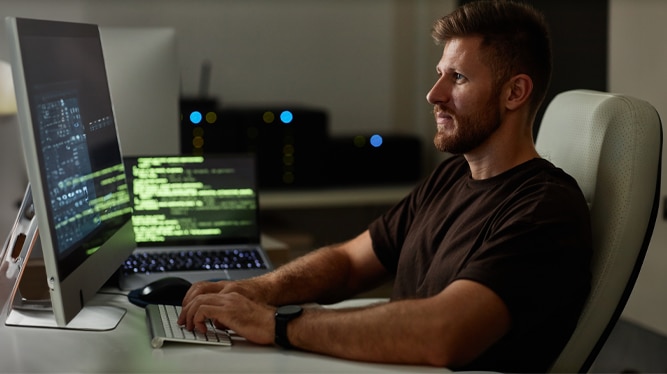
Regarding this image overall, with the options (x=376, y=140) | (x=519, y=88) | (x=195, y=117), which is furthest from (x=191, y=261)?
(x=376, y=140)

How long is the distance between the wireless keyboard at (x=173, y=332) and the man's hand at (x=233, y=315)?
1 centimetres

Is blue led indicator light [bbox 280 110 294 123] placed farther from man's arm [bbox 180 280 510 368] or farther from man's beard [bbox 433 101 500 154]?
man's arm [bbox 180 280 510 368]

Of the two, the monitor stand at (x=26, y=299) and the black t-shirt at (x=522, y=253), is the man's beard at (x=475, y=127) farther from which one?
the monitor stand at (x=26, y=299)

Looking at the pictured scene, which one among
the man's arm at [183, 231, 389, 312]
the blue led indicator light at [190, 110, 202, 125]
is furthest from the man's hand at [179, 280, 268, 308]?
the blue led indicator light at [190, 110, 202, 125]

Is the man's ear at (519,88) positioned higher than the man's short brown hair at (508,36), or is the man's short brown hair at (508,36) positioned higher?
the man's short brown hair at (508,36)

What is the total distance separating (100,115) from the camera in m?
1.68

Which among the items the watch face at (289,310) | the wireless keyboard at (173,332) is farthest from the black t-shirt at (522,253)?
the wireless keyboard at (173,332)

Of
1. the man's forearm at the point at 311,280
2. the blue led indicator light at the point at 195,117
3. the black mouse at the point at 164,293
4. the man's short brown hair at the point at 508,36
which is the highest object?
the man's short brown hair at the point at 508,36

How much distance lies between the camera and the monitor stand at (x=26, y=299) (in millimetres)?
1551

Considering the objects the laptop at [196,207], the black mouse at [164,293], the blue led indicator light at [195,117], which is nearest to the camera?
the black mouse at [164,293]

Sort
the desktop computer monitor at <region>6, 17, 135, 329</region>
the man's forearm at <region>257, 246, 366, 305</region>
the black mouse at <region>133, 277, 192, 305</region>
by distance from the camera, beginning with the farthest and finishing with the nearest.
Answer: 1. the man's forearm at <region>257, 246, 366, 305</region>
2. the black mouse at <region>133, 277, 192, 305</region>
3. the desktop computer monitor at <region>6, 17, 135, 329</region>

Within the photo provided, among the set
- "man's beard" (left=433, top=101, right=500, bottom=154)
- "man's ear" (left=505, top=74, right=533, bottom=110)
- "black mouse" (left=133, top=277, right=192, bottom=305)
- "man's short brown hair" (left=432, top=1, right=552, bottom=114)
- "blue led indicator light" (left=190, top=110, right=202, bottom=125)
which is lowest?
"black mouse" (left=133, top=277, right=192, bottom=305)

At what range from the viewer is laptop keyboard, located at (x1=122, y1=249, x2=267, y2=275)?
196 cm

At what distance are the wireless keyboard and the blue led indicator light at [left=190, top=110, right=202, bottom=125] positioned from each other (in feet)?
7.09
